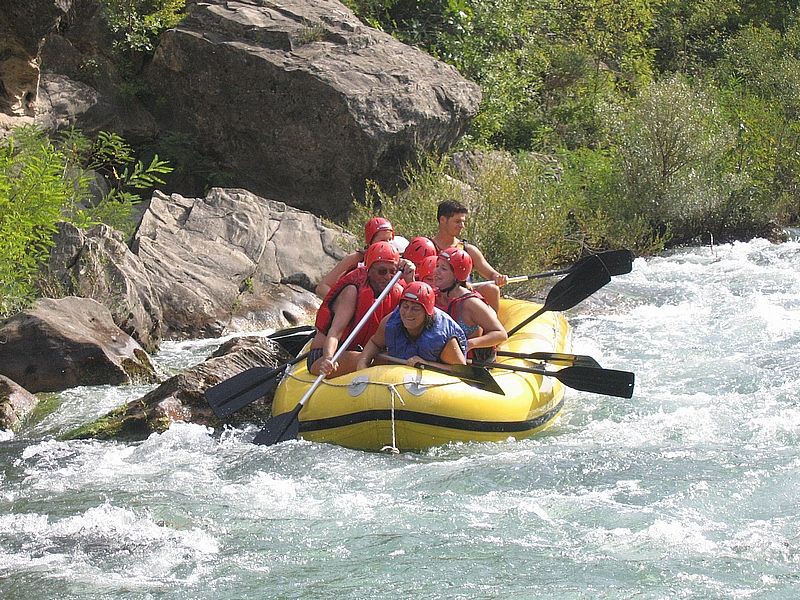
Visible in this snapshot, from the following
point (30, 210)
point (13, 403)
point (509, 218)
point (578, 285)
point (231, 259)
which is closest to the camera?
point (13, 403)

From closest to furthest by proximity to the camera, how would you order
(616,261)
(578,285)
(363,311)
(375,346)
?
(375,346) → (363,311) → (578,285) → (616,261)

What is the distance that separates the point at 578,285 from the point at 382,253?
198 centimetres

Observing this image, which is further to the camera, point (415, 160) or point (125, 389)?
point (415, 160)

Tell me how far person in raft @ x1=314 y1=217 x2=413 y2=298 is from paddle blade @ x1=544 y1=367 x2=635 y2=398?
1.38 m

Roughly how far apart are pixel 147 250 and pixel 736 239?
7159 mm

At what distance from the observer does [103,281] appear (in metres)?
8.68

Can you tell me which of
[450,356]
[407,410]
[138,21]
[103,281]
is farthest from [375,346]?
[138,21]

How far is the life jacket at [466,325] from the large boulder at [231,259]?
10.4 ft

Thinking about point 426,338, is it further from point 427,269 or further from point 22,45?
point 22,45

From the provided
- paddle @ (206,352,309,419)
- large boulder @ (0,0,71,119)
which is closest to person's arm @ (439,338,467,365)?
paddle @ (206,352,309,419)

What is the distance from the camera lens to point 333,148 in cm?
1209

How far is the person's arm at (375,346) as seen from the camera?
21.4 ft

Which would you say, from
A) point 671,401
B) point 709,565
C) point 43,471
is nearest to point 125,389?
point 43,471

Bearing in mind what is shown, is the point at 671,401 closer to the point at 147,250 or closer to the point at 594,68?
the point at 147,250
